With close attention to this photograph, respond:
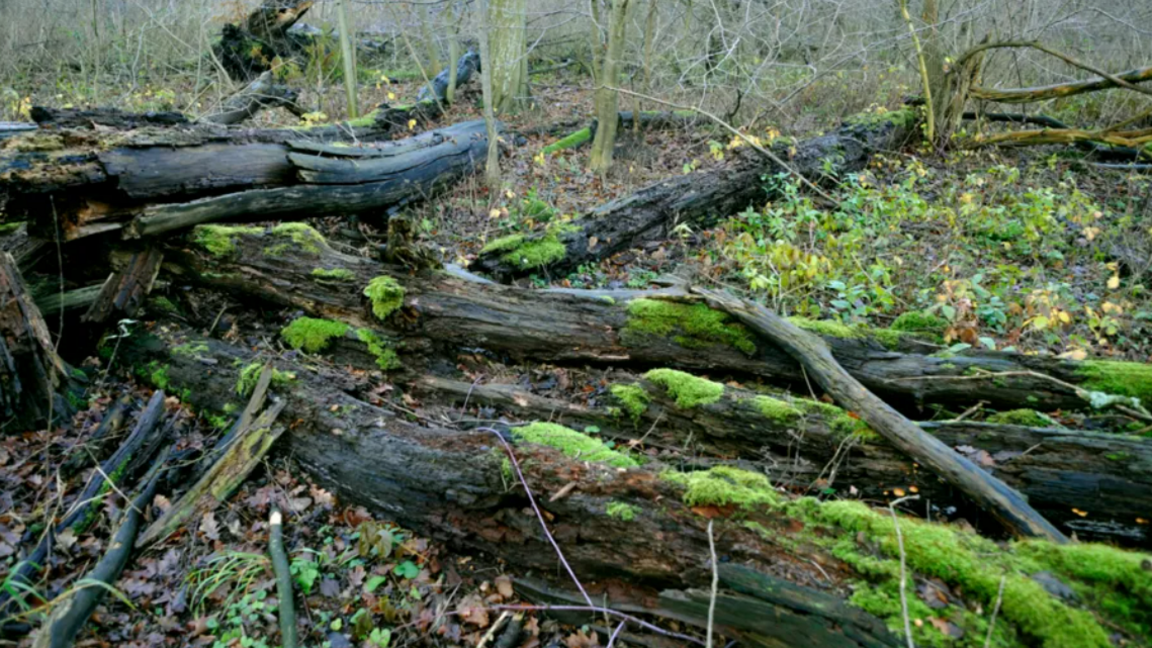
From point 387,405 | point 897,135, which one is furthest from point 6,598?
point 897,135

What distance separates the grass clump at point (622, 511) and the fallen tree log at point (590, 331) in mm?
1735

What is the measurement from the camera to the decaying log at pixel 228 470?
3941mm

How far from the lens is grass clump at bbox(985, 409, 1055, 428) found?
12.8 feet

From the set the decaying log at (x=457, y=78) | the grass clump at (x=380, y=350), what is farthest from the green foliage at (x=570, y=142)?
the grass clump at (x=380, y=350)

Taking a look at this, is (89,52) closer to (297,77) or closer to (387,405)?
(297,77)

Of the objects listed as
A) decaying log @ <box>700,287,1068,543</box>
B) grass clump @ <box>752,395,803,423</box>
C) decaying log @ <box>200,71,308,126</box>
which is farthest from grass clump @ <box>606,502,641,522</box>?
decaying log @ <box>200,71,308,126</box>

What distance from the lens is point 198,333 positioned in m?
5.48

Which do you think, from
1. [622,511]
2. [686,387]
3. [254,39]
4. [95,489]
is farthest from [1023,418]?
[254,39]

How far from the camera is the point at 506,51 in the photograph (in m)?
12.6

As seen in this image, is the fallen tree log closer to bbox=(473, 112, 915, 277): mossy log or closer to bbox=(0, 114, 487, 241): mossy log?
bbox=(0, 114, 487, 241): mossy log

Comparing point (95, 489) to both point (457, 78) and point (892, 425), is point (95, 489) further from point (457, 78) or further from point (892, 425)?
point (457, 78)

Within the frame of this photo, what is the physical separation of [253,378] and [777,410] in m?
3.67

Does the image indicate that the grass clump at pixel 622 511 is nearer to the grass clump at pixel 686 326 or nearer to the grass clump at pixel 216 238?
the grass clump at pixel 686 326

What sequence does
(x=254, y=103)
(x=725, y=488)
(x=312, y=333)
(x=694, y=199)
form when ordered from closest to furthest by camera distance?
(x=725, y=488)
(x=312, y=333)
(x=694, y=199)
(x=254, y=103)
